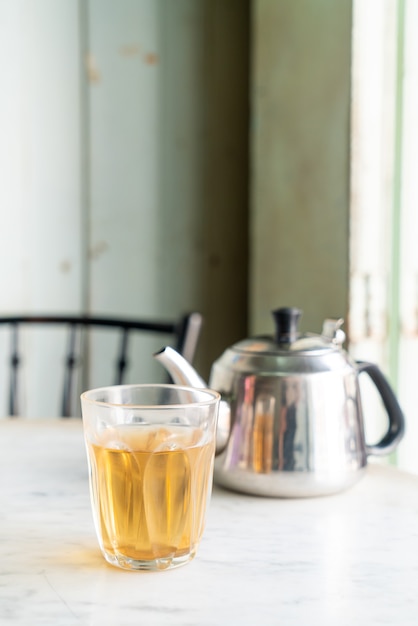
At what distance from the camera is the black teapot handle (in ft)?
2.55

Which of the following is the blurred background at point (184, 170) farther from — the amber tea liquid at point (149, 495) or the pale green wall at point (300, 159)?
the amber tea liquid at point (149, 495)

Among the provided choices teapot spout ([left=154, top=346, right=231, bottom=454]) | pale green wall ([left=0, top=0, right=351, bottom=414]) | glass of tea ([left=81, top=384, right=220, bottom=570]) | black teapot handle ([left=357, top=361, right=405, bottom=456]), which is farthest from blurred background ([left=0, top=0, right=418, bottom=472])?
glass of tea ([left=81, top=384, right=220, bottom=570])

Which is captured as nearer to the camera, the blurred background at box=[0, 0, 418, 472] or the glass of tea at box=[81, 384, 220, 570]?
the glass of tea at box=[81, 384, 220, 570]

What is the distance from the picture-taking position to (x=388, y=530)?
64cm

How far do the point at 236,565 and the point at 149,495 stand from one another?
83 millimetres

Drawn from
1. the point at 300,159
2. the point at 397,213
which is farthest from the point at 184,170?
the point at 397,213

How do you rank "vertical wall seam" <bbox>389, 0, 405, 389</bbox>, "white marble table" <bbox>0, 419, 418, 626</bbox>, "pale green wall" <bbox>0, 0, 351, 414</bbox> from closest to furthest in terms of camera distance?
1. "white marble table" <bbox>0, 419, 418, 626</bbox>
2. "vertical wall seam" <bbox>389, 0, 405, 389</bbox>
3. "pale green wall" <bbox>0, 0, 351, 414</bbox>

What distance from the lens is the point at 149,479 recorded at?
0.55 meters

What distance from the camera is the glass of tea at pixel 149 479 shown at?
544 millimetres

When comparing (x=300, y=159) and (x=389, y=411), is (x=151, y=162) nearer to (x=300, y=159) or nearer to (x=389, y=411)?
(x=300, y=159)

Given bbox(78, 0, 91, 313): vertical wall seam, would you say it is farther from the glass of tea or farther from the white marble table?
the glass of tea

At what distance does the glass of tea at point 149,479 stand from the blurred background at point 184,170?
1.00 meters

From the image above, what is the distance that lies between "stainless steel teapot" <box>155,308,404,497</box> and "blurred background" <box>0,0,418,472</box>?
0.80 metres

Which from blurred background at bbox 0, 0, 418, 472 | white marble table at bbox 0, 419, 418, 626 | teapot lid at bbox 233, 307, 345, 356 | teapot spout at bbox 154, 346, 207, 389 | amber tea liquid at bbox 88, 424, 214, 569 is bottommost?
white marble table at bbox 0, 419, 418, 626
